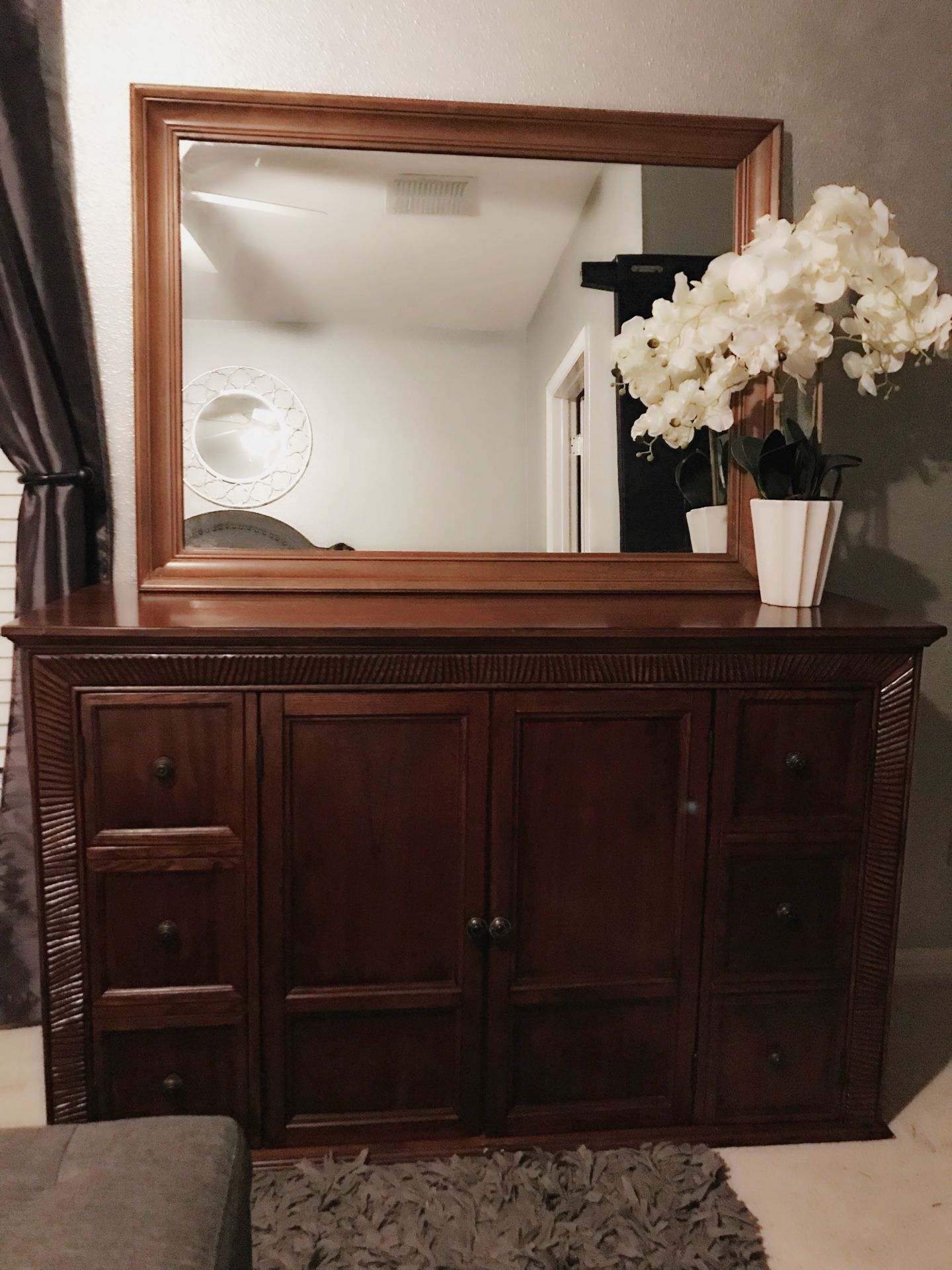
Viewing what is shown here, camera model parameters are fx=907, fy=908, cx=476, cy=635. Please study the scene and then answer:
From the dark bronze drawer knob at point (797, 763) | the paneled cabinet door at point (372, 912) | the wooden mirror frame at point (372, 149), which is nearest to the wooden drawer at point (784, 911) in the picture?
the dark bronze drawer knob at point (797, 763)

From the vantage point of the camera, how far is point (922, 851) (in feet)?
7.06

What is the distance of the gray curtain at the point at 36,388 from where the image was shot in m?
1.66

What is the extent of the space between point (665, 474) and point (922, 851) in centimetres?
111

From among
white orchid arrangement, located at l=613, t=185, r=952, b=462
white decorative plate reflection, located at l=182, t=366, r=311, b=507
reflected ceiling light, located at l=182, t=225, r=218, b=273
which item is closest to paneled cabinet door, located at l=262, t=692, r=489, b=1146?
white decorative plate reflection, located at l=182, t=366, r=311, b=507

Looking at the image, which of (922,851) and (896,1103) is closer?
(896,1103)

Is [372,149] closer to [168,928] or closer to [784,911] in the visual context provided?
[168,928]

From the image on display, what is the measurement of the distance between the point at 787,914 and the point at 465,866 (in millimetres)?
558

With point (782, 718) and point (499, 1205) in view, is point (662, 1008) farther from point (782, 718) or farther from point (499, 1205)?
point (782, 718)

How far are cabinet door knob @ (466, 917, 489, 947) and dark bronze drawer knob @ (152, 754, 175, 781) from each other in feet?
1.74

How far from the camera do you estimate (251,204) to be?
174 centimetres

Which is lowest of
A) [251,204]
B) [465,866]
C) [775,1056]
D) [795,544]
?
[775,1056]

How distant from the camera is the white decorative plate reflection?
174cm

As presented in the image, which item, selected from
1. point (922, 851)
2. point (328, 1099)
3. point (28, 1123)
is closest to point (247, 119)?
point (328, 1099)

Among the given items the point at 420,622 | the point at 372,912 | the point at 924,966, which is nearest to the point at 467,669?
the point at 420,622
